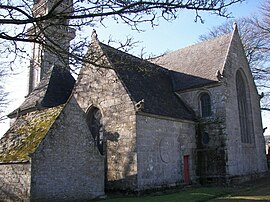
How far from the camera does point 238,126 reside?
20438 mm

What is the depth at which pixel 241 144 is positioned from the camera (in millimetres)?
20359

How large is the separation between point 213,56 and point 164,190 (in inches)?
428

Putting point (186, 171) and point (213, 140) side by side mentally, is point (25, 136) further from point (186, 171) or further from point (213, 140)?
point (213, 140)

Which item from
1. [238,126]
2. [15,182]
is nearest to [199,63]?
[238,126]

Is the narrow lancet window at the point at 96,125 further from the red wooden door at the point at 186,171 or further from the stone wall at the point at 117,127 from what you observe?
the red wooden door at the point at 186,171

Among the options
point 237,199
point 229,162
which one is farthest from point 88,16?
point 229,162

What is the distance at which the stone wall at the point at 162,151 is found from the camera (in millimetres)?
15297

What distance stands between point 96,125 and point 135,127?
3650 mm

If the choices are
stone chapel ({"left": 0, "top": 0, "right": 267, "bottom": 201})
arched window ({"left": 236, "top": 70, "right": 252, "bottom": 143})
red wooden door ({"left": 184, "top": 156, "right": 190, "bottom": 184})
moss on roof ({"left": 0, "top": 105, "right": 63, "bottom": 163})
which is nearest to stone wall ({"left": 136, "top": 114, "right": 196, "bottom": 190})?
stone chapel ({"left": 0, "top": 0, "right": 267, "bottom": 201})

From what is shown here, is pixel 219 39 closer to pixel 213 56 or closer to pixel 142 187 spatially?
pixel 213 56

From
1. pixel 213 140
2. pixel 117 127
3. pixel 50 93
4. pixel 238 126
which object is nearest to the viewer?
pixel 117 127

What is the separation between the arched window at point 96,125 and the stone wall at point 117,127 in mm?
403

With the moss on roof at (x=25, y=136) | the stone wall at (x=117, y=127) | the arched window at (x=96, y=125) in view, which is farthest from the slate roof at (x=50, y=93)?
the moss on roof at (x=25, y=136)

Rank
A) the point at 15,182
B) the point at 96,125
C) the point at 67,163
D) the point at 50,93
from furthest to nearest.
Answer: the point at 50,93, the point at 96,125, the point at 67,163, the point at 15,182
